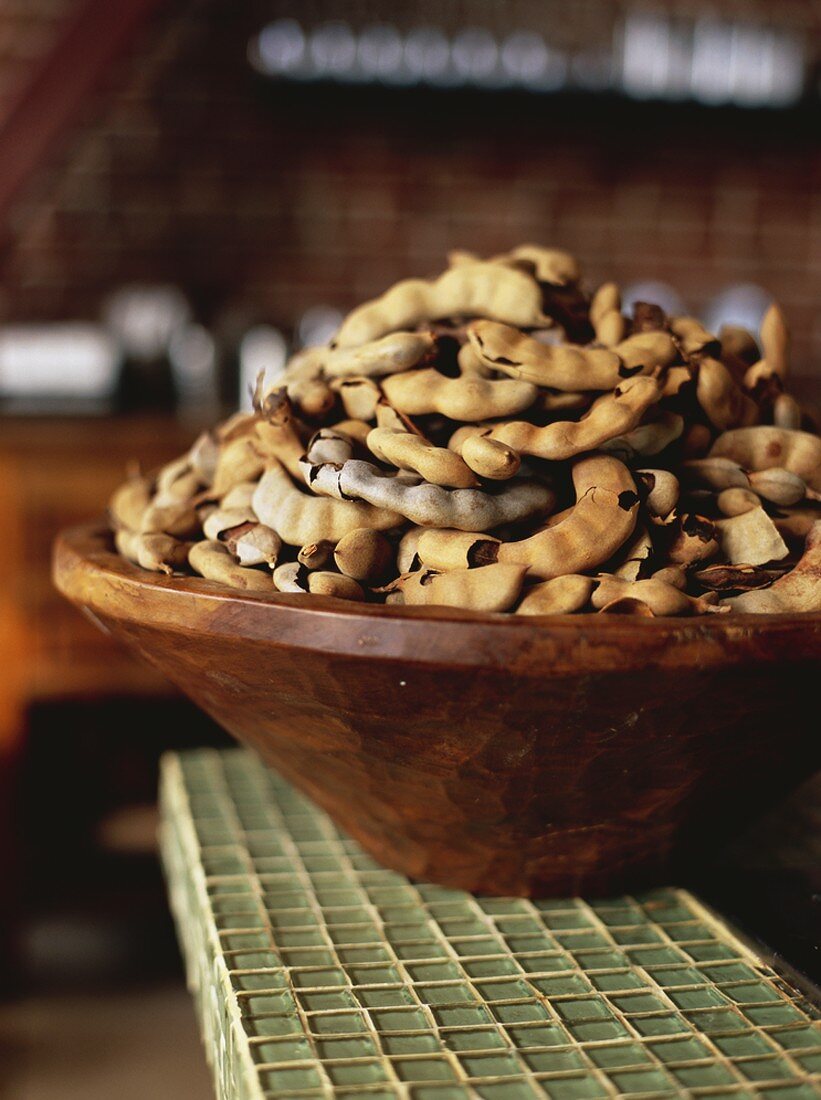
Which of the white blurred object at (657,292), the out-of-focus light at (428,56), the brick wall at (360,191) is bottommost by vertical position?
the white blurred object at (657,292)

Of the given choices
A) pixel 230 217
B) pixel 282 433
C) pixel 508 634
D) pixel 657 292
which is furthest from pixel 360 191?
pixel 508 634

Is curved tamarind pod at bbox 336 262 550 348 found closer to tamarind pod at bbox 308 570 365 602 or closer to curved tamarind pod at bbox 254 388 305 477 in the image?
Answer: curved tamarind pod at bbox 254 388 305 477

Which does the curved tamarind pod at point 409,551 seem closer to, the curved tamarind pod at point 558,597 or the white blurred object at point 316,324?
the curved tamarind pod at point 558,597

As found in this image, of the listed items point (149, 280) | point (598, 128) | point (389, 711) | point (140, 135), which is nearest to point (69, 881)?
point (149, 280)

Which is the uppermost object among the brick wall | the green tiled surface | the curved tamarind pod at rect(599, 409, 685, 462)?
the brick wall

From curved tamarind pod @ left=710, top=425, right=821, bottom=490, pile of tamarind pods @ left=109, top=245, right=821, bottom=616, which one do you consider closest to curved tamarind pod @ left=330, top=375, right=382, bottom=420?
pile of tamarind pods @ left=109, top=245, right=821, bottom=616

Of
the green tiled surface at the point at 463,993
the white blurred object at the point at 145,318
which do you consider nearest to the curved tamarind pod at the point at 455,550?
the green tiled surface at the point at 463,993

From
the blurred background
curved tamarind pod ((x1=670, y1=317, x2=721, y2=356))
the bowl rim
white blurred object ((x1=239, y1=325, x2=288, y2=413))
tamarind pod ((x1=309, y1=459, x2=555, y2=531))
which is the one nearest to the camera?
the bowl rim
